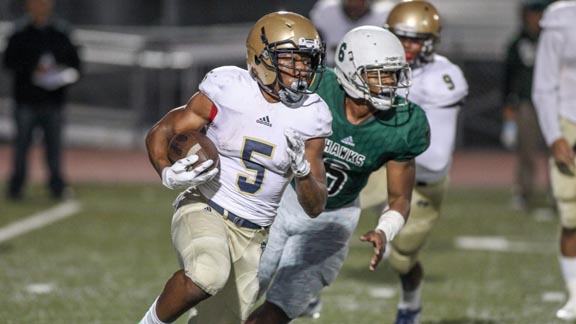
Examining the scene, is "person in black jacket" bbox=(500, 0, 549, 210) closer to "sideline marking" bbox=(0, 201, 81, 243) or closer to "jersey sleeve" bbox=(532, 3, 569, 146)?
"jersey sleeve" bbox=(532, 3, 569, 146)

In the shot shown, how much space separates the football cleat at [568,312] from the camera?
217 inches

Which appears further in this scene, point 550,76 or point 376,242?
point 550,76

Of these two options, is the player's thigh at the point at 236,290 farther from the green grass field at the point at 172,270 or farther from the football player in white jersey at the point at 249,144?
the green grass field at the point at 172,270

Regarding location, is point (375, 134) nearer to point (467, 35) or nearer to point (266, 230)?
point (266, 230)

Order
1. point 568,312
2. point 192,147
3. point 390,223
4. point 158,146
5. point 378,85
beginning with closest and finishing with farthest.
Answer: point 192,147
point 158,146
point 390,223
point 378,85
point 568,312

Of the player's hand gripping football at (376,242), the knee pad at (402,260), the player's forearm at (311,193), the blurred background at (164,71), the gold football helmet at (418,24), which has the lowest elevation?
the blurred background at (164,71)

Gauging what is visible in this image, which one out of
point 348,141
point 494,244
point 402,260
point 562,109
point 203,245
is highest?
point 348,141

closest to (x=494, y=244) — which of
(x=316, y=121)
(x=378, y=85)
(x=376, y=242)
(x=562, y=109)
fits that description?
(x=562, y=109)

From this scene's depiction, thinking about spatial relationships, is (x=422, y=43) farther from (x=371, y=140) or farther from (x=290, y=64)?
(x=290, y=64)

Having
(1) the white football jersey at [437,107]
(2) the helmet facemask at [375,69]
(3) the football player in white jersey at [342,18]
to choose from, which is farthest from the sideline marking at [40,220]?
(2) the helmet facemask at [375,69]

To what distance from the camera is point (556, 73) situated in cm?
568

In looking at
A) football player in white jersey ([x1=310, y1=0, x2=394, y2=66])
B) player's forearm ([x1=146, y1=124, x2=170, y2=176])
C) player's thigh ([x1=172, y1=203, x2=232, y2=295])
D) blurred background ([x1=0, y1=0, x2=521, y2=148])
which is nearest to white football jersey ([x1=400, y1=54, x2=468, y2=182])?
player's thigh ([x1=172, y1=203, x2=232, y2=295])

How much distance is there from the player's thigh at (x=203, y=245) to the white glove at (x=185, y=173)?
217 mm

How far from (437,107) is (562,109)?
31.7 inches
